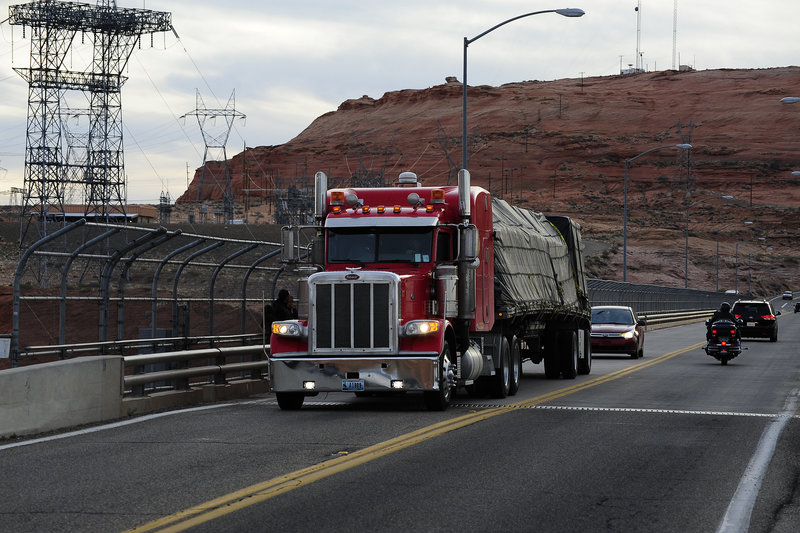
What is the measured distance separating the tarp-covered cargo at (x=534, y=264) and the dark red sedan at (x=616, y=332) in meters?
7.88

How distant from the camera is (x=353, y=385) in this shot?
15.8 m

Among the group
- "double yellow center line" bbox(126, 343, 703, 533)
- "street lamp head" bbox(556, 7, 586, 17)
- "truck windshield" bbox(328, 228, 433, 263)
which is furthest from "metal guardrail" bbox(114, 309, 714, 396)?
"street lamp head" bbox(556, 7, 586, 17)

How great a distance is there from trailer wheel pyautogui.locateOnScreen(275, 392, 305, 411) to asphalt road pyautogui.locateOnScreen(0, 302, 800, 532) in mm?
153

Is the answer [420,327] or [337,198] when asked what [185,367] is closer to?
[337,198]

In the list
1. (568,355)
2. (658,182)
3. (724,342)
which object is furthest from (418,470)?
(658,182)

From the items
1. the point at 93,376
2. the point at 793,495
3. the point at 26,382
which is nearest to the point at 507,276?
the point at 93,376

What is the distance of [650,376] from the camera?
25094 mm

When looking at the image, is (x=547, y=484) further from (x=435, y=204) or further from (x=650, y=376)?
(x=650, y=376)

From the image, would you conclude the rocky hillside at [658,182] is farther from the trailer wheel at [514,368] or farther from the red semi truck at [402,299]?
the red semi truck at [402,299]

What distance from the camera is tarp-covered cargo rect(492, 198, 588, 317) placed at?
746 inches

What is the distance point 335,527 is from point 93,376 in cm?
725

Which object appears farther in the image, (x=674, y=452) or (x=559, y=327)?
(x=559, y=327)

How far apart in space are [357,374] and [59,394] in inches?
161

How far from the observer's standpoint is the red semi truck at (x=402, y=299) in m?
15.8
